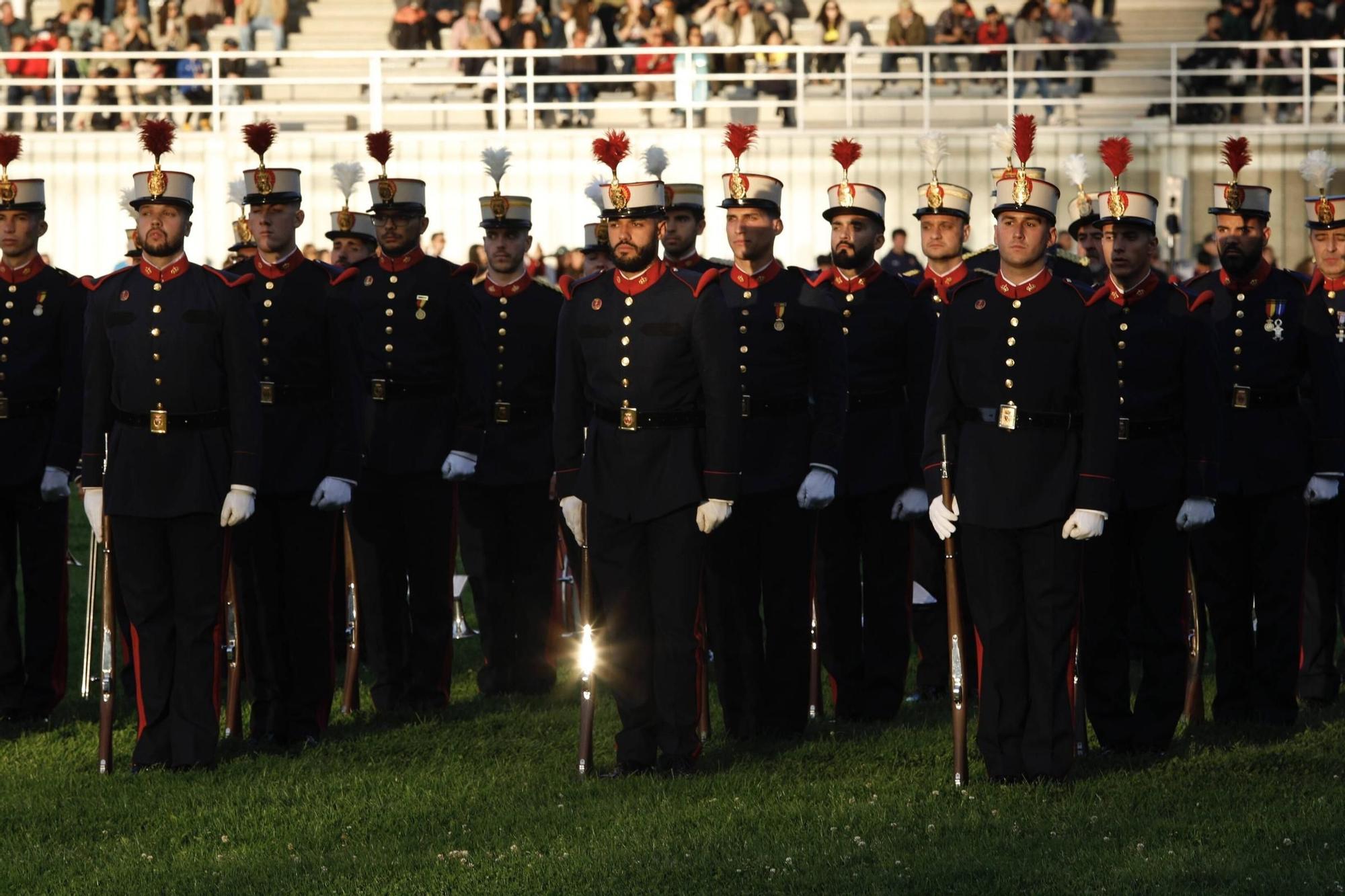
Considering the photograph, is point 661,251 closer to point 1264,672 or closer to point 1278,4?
point 1264,672

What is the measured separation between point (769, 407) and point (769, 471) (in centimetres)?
26

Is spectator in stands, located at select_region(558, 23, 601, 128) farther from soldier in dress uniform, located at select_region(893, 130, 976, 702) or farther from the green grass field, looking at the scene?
the green grass field

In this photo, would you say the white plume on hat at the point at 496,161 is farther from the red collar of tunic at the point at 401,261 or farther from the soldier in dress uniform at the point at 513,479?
the red collar of tunic at the point at 401,261

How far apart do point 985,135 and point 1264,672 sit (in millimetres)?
14427

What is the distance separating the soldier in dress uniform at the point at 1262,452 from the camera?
906 centimetres

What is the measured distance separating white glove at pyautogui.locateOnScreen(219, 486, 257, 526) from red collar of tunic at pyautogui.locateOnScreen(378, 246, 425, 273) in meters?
1.87

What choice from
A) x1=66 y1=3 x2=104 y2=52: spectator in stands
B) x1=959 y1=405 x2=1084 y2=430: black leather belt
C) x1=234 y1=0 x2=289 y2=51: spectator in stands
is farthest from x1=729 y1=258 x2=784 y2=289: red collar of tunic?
x1=66 y1=3 x2=104 y2=52: spectator in stands

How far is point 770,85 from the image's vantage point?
24672 millimetres

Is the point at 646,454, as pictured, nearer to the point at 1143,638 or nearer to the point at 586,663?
the point at 586,663

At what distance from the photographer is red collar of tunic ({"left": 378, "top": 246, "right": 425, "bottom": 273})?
9750 mm

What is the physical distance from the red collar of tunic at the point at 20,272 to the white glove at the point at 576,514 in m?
2.68

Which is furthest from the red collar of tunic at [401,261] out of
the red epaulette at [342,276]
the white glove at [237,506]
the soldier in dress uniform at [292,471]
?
the white glove at [237,506]

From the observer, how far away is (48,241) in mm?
24922

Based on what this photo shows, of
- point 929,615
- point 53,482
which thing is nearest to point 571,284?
point 53,482
